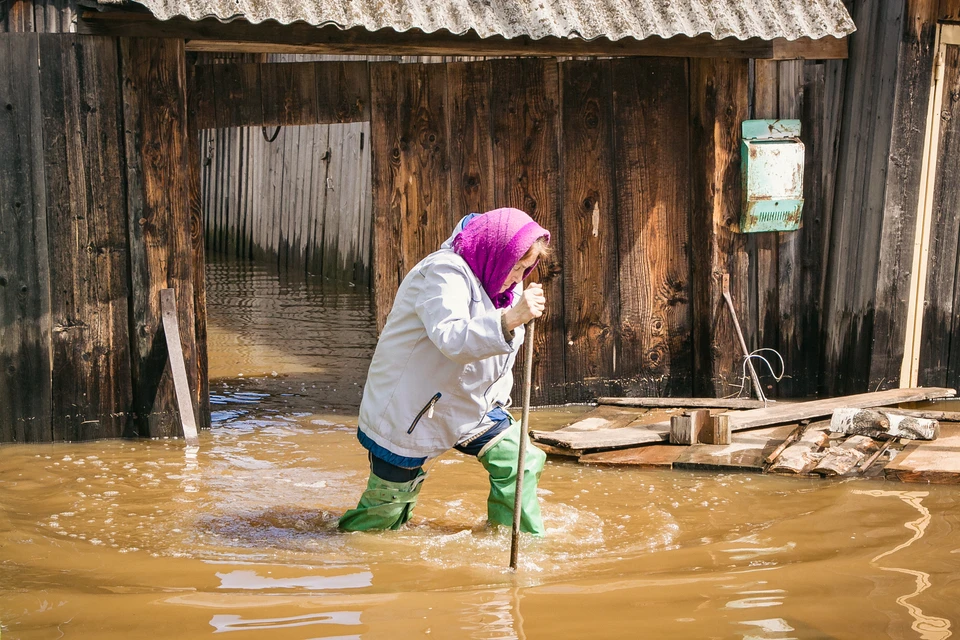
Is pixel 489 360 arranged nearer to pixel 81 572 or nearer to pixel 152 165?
pixel 81 572

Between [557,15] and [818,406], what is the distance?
3.11m

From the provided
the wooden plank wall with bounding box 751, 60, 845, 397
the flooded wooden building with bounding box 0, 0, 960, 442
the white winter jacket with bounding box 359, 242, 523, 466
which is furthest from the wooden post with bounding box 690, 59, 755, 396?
the white winter jacket with bounding box 359, 242, 523, 466

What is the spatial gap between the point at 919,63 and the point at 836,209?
116 centimetres

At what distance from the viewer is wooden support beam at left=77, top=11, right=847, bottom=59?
6516 millimetres

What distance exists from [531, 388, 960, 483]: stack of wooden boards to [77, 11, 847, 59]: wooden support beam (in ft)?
8.08

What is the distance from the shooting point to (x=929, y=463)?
5875 millimetres

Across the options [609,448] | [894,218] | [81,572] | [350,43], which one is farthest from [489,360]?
[894,218]

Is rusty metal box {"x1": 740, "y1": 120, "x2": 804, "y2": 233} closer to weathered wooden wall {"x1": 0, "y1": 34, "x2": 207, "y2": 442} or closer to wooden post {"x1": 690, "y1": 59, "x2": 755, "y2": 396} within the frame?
wooden post {"x1": 690, "y1": 59, "x2": 755, "y2": 396}

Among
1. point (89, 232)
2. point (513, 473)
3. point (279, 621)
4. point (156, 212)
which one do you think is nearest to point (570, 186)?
point (156, 212)

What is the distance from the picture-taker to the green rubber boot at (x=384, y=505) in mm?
4758

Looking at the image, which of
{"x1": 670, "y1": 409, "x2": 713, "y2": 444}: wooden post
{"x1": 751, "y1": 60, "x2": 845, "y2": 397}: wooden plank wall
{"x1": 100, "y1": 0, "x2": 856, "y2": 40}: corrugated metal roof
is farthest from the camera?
{"x1": 751, "y1": 60, "x2": 845, "y2": 397}: wooden plank wall

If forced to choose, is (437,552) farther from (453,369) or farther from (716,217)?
(716,217)

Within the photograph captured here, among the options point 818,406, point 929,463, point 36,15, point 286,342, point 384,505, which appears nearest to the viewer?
point 384,505

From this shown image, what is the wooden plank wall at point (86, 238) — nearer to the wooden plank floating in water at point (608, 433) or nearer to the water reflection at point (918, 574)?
the wooden plank floating in water at point (608, 433)
